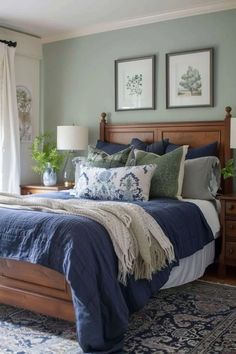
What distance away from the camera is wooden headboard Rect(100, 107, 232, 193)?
4.19 metres

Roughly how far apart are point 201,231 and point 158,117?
5.20 feet

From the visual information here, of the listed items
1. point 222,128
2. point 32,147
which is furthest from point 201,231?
point 32,147

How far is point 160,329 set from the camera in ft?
9.01

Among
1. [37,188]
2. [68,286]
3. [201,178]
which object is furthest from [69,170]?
[68,286]

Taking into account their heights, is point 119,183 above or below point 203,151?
below

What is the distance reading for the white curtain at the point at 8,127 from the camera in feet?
16.1

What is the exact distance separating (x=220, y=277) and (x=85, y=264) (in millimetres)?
1837

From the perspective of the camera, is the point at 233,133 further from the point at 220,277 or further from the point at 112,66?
the point at 112,66

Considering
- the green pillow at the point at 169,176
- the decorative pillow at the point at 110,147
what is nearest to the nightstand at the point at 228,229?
the green pillow at the point at 169,176

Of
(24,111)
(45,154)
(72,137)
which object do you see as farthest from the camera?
(24,111)

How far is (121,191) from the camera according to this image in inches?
142

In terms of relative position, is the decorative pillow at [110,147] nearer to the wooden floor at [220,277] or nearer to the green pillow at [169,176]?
the green pillow at [169,176]

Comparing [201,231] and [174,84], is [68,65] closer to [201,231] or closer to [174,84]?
[174,84]

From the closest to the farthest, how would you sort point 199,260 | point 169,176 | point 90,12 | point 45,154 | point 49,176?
1. point 199,260
2. point 169,176
3. point 90,12
4. point 49,176
5. point 45,154
